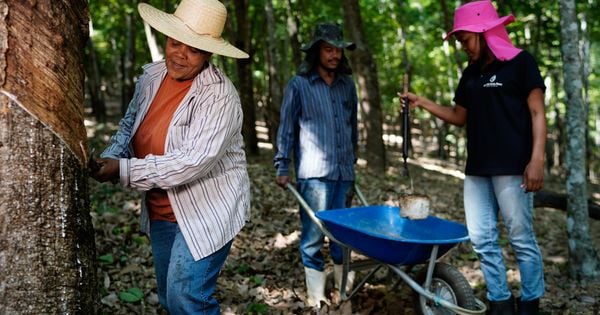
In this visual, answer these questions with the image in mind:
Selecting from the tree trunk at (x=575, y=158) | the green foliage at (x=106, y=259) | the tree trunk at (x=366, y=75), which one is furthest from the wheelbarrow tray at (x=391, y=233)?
the tree trunk at (x=366, y=75)

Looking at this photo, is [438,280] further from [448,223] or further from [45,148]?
[45,148]

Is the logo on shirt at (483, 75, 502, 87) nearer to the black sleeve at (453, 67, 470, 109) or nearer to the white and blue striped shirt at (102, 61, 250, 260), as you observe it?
the black sleeve at (453, 67, 470, 109)

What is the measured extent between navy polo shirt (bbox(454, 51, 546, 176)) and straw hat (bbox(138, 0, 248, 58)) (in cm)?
198

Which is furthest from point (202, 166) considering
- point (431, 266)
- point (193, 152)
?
point (431, 266)

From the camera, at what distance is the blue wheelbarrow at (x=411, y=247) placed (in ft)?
12.3

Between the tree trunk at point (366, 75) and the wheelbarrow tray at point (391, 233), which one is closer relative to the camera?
the wheelbarrow tray at point (391, 233)

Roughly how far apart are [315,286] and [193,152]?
2552 mm

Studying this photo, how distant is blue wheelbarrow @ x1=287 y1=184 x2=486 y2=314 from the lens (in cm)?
373

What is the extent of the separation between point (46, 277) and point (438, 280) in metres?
2.85

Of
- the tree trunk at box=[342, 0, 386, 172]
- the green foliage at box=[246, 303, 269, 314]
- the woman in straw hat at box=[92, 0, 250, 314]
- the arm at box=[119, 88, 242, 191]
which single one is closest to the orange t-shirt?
the woman in straw hat at box=[92, 0, 250, 314]

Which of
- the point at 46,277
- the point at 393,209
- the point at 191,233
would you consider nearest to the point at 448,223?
the point at 393,209

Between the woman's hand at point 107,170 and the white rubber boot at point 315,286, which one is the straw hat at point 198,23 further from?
the white rubber boot at point 315,286

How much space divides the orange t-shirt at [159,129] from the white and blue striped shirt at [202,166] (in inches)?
1.9

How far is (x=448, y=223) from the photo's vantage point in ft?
14.2
